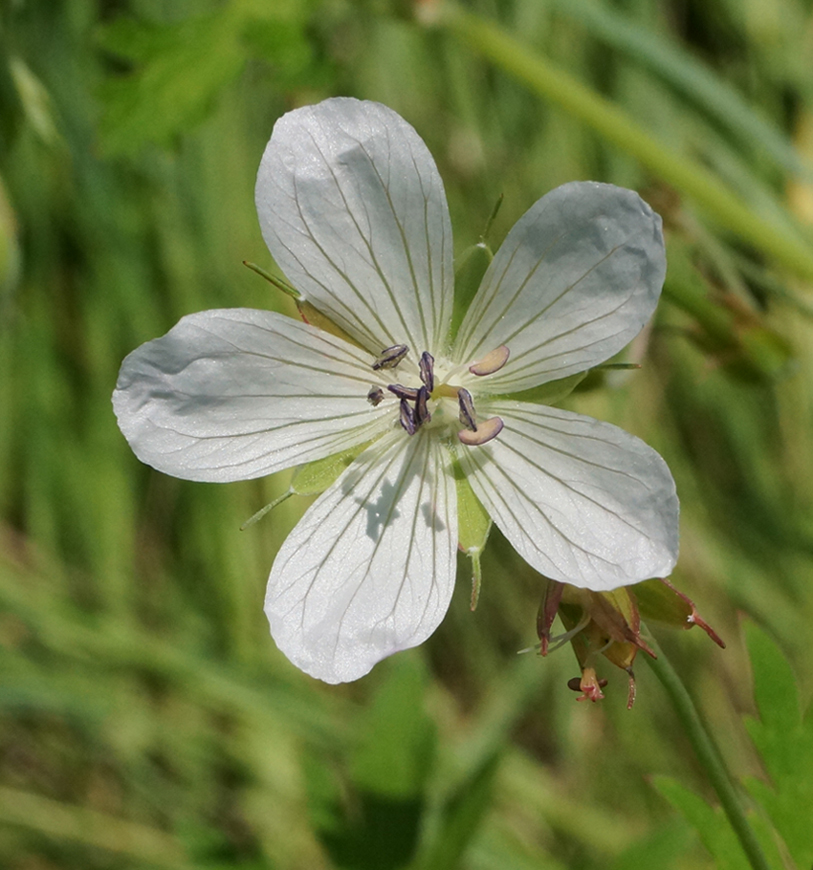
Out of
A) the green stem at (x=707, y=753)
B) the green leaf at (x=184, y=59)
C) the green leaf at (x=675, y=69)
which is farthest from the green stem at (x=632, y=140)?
the green stem at (x=707, y=753)

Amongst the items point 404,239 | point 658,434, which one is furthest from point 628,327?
point 658,434

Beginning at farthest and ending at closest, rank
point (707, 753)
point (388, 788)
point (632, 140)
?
point (632, 140), point (388, 788), point (707, 753)

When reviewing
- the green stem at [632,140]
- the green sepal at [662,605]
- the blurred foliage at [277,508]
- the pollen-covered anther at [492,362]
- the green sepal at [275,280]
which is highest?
the green stem at [632,140]

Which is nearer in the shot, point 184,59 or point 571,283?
point 571,283

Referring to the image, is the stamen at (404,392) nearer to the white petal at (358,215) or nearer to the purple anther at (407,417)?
the purple anther at (407,417)

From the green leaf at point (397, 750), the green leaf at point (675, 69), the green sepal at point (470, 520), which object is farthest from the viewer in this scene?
the green leaf at point (675, 69)

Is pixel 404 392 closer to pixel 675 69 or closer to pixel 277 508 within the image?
pixel 675 69

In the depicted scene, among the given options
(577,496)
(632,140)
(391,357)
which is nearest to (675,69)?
(632,140)

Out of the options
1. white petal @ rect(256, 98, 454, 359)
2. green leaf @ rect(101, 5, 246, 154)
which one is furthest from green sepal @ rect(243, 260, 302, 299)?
green leaf @ rect(101, 5, 246, 154)
